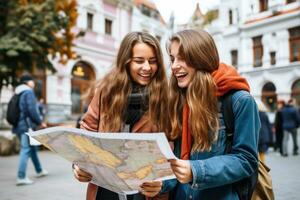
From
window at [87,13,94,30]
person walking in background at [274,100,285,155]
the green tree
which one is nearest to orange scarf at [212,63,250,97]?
person walking in background at [274,100,285,155]

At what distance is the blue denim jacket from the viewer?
4.51 feet

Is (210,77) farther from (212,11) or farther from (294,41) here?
(212,11)

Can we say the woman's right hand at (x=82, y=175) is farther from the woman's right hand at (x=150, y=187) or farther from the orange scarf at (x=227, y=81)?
the orange scarf at (x=227, y=81)

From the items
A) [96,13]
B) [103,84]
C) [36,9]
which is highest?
[96,13]

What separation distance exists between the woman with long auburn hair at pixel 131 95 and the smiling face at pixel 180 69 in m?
0.39

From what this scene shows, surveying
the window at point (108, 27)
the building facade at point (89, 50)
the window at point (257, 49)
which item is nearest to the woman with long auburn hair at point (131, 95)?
the building facade at point (89, 50)

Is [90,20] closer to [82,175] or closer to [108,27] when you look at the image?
[108,27]

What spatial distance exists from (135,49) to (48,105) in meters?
16.4

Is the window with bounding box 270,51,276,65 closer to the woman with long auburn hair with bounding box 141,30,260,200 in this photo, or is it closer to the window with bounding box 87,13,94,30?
the window with bounding box 87,13,94,30

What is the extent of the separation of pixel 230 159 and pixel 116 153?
0.45 m

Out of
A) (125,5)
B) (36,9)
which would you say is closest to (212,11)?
(125,5)

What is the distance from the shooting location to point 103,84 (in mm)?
2221

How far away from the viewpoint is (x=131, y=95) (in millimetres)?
2143

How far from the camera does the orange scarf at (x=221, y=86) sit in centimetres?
153
